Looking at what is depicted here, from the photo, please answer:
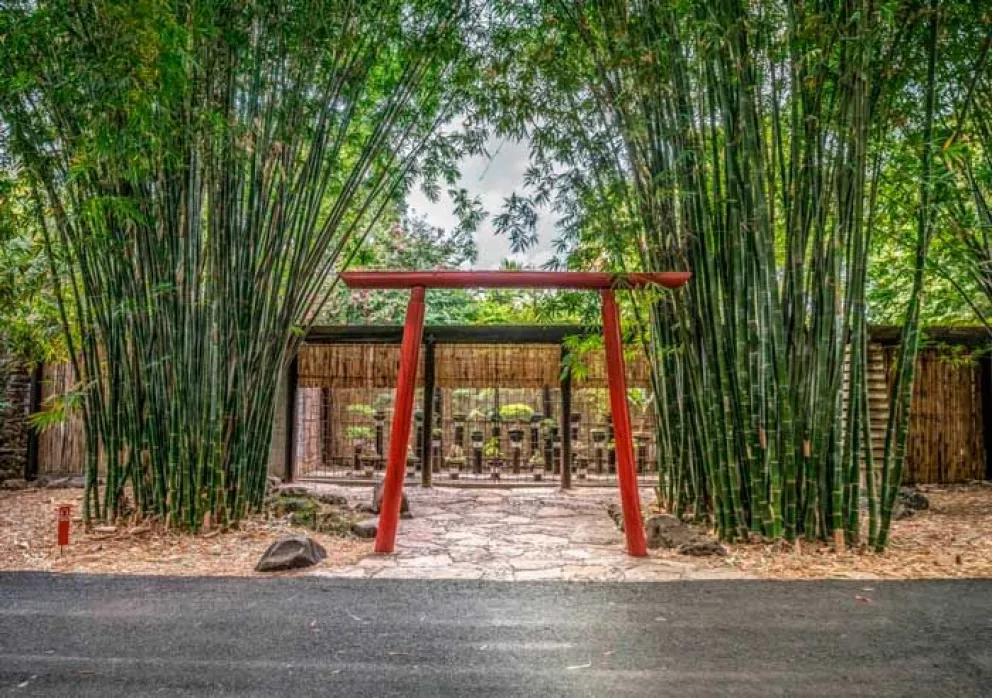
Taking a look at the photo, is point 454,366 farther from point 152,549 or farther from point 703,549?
point 703,549

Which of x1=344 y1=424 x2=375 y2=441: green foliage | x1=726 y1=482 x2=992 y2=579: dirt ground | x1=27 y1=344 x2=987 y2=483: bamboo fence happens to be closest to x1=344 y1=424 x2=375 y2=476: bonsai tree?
x1=344 y1=424 x2=375 y2=441: green foliage

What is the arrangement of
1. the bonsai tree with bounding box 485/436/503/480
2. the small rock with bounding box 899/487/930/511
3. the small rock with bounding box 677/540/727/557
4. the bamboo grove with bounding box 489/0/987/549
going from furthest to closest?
the bonsai tree with bounding box 485/436/503/480, the small rock with bounding box 899/487/930/511, the small rock with bounding box 677/540/727/557, the bamboo grove with bounding box 489/0/987/549

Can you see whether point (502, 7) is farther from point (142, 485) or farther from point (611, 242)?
point (142, 485)

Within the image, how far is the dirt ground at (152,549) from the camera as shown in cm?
273

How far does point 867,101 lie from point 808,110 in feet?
0.79

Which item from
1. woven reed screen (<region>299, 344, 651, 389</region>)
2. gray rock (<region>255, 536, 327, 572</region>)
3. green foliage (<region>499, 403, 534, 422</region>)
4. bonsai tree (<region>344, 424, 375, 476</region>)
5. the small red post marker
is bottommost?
gray rock (<region>255, 536, 327, 572</region>)

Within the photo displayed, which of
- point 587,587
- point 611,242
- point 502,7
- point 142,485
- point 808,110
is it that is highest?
point 502,7

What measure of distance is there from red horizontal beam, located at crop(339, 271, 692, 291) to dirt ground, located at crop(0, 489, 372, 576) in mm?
1395

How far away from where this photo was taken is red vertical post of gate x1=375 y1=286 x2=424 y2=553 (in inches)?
117

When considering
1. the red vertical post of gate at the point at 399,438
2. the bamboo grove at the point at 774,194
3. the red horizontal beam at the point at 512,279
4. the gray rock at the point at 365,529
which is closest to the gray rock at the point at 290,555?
the red vertical post of gate at the point at 399,438

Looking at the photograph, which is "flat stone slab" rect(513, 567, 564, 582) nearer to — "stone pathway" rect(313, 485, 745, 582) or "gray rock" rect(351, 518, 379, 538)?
"stone pathway" rect(313, 485, 745, 582)

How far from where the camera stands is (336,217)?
359 cm

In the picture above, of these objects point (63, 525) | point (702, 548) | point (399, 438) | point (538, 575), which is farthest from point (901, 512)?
point (63, 525)

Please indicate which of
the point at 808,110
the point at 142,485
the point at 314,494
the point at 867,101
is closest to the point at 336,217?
the point at 142,485
